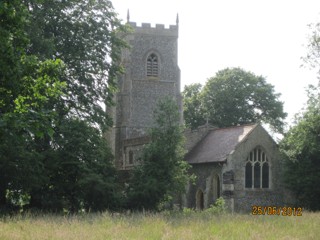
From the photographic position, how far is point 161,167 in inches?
1045

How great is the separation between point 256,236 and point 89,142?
547 inches

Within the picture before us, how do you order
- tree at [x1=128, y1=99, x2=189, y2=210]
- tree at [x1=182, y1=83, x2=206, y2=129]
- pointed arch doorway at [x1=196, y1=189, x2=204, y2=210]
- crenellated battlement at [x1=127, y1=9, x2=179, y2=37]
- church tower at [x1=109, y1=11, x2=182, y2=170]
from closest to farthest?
tree at [x1=128, y1=99, x2=189, y2=210] < pointed arch doorway at [x1=196, y1=189, x2=204, y2=210] < church tower at [x1=109, y1=11, x2=182, y2=170] < crenellated battlement at [x1=127, y1=9, x2=179, y2=37] < tree at [x1=182, y1=83, x2=206, y2=129]

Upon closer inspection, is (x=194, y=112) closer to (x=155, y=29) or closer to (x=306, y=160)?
(x=155, y=29)

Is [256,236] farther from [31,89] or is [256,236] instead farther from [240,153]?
[240,153]

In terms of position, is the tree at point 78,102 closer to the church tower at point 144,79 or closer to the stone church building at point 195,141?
the stone church building at point 195,141

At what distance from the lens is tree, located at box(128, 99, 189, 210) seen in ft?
84.4

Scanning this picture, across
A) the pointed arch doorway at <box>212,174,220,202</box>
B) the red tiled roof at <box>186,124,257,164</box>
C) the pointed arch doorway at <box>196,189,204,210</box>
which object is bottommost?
the pointed arch doorway at <box>196,189,204,210</box>

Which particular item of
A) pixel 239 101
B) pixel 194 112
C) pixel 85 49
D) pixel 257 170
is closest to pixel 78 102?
pixel 85 49

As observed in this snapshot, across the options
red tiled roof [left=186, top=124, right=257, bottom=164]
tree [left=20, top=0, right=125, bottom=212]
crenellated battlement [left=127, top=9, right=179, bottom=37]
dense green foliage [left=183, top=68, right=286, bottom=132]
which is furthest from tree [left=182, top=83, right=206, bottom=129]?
tree [left=20, top=0, right=125, bottom=212]

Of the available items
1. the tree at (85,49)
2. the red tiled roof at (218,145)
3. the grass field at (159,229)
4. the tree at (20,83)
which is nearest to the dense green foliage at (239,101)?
the red tiled roof at (218,145)

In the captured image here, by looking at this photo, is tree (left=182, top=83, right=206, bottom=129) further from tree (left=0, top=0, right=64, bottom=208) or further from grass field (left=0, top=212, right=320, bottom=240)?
tree (left=0, top=0, right=64, bottom=208)

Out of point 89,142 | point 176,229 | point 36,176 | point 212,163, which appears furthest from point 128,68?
point 176,229

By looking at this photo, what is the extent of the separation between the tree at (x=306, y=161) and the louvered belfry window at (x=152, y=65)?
53.9ft

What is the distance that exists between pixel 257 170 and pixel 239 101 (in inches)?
767
